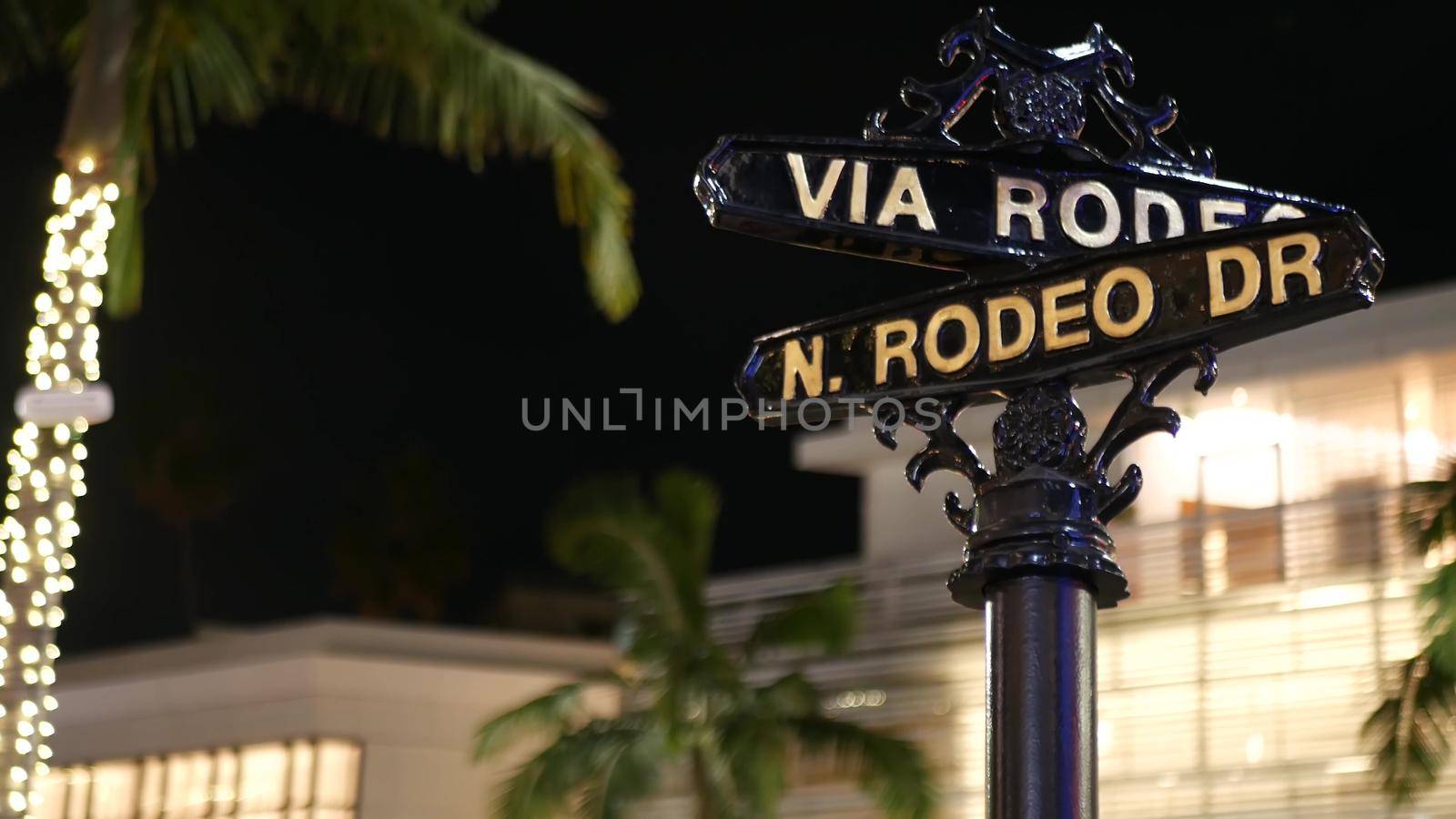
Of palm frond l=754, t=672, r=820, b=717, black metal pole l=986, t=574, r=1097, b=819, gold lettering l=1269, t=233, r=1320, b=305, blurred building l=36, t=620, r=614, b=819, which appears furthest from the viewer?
blurred building l=36, t=620, r=614, b=819

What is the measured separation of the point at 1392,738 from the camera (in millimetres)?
13203

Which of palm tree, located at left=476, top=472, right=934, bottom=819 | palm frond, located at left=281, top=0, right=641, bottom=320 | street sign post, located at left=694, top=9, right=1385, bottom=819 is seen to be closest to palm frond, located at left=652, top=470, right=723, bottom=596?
palm tree, located at left=476, top=472, right=934, bottom=819

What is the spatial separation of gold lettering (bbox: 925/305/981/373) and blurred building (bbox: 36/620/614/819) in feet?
69.9

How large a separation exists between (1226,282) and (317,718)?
21.9 m

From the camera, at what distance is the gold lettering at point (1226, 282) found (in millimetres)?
3584

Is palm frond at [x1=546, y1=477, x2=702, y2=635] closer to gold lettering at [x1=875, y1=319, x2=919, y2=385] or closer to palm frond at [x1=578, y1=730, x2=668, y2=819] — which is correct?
palm frond at [x1=578, y1=730, x2=668, y2=819]

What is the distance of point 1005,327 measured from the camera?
3773 millimetres

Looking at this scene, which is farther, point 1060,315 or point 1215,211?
point 1215,211

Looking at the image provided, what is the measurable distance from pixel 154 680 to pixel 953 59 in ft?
78.2

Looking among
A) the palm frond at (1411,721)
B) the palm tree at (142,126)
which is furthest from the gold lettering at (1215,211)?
the palm frond at (1411,721)

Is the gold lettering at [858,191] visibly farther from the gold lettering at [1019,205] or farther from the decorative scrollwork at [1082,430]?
the decorative scrollwork at [1082,430]

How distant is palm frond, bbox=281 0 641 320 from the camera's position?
1259 centimetres

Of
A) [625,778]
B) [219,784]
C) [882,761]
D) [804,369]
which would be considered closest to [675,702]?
[625,778]

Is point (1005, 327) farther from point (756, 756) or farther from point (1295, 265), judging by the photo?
point (756, 756)
